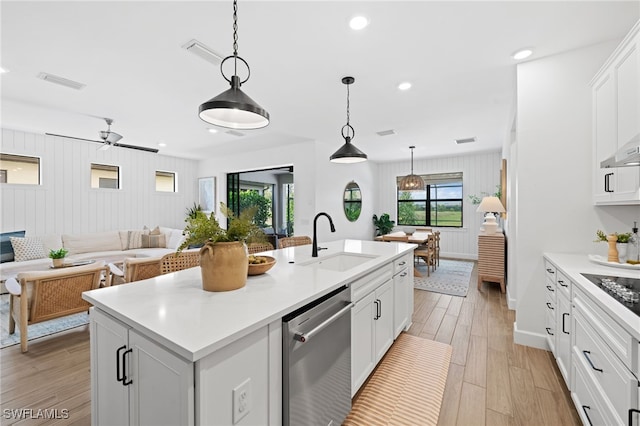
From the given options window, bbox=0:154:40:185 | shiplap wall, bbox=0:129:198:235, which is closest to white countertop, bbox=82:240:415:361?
shiplap wall, bbox=0:129:198:235

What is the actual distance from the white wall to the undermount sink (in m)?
1.52

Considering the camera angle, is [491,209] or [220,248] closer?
[220,248]

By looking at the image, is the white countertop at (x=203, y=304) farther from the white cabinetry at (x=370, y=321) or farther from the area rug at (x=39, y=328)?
the area rug at (x=39, y=328)

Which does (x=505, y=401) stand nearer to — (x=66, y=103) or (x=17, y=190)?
(x=66, y=103)

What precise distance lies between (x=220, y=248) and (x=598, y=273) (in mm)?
2333

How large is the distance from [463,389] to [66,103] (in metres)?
5.28

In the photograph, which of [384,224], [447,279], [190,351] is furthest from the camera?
[384,224]

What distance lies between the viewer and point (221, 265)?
1.38m

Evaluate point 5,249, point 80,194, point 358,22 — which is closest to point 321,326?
point 358,22

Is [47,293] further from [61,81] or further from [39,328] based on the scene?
[61,81]

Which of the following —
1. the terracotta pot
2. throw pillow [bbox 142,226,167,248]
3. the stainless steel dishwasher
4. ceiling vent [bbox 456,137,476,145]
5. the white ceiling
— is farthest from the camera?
throw pillow [bbox 142,226,167,248]

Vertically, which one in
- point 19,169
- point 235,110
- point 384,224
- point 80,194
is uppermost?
point 19,169

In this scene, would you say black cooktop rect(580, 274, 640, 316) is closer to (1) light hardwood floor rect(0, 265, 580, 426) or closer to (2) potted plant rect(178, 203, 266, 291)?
(1) light hardwood floor rect(0, 265, 580, 426)

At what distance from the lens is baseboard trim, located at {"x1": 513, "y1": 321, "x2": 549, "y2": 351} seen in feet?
8.38
